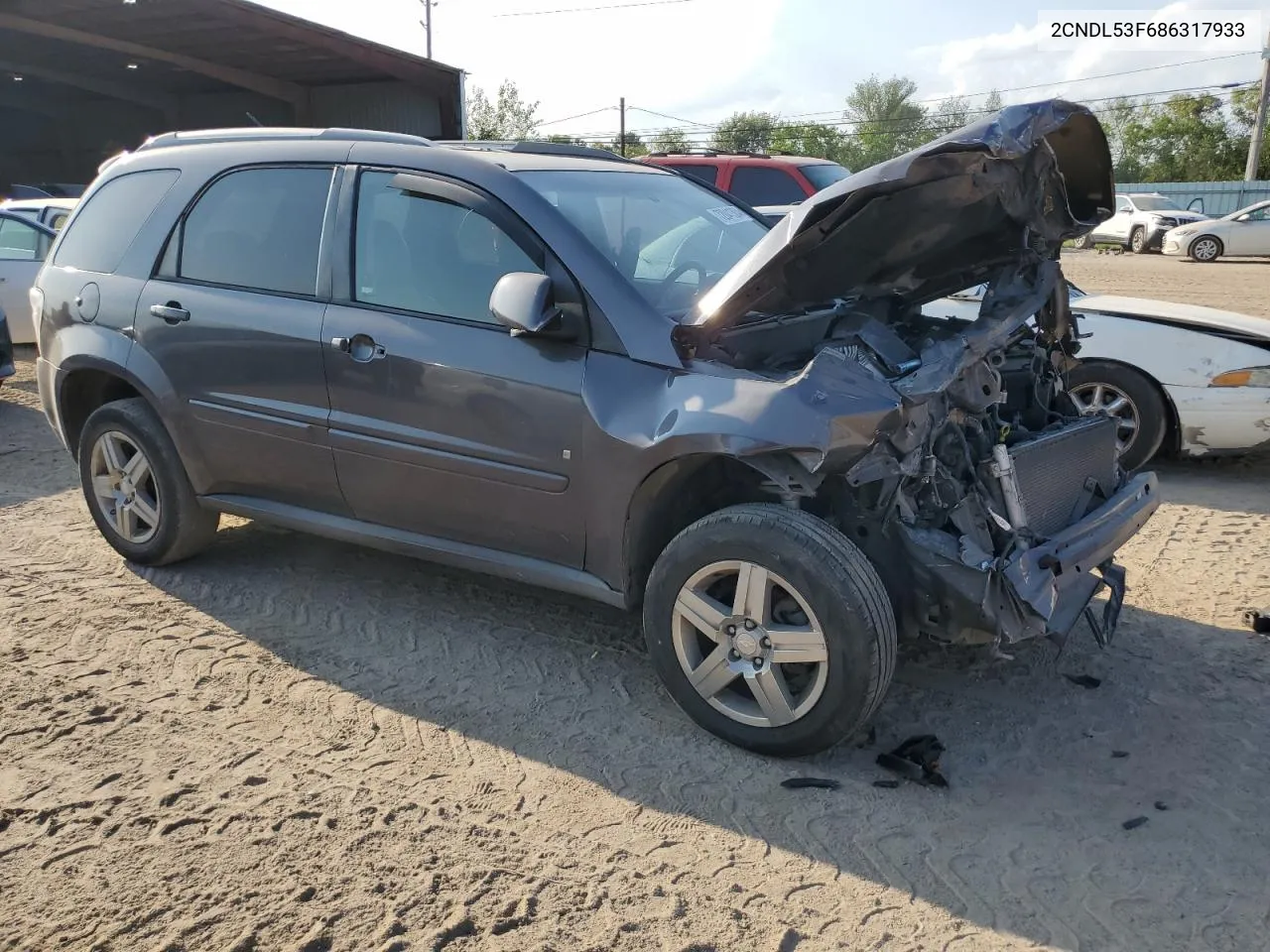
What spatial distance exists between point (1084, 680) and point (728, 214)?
2.48 meters

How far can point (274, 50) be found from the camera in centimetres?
2217

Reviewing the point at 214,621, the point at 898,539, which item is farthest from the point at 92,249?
the point at 898,539

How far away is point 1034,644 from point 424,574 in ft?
8.78

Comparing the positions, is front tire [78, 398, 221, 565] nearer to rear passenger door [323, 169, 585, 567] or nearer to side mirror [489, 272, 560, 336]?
rear passenger door [323, 169, 585, 567]

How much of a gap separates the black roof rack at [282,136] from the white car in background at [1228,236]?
24.0 m

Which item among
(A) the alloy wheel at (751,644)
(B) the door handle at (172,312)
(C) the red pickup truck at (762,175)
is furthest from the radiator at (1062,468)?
(C) the red pickup truck at (762,175)

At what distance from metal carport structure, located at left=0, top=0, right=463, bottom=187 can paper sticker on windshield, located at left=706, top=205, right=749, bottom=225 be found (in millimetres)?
17420

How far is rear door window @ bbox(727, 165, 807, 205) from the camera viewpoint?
33.6 ft

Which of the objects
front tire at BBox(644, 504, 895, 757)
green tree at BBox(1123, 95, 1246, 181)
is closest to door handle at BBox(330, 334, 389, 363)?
front tire at BBox(644, 504, 895, 757)

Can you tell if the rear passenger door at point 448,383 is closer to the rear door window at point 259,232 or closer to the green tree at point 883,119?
the rear door window at point 259,232

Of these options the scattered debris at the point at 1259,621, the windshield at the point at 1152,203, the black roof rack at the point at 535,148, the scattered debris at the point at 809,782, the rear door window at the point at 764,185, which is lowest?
the scattered debris at the point at 809,782

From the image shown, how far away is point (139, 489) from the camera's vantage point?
15.8ft

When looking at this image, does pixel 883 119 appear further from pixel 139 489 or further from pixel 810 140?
pixel 139 489

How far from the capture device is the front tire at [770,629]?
308cm
